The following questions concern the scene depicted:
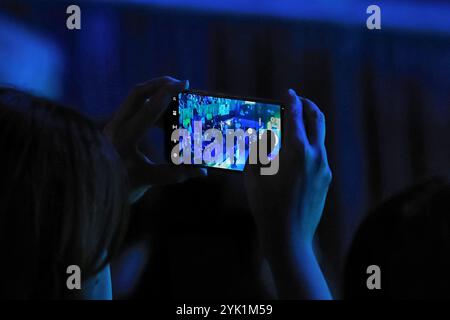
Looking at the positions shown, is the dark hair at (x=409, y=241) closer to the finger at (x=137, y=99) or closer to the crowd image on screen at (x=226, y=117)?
the crowd image on screen at (x=226, y=117)

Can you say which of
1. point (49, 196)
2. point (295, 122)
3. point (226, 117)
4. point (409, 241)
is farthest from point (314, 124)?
point (49, 196)

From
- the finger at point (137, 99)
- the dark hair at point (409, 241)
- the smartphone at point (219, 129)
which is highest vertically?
the finger at point (137, 99)

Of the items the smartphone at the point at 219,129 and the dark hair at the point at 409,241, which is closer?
the dark hair at the point at 409,241

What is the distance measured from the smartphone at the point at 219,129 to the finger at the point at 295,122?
0.02 meters

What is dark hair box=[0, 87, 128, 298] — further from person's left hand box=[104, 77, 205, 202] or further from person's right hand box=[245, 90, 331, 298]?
person's right hand box=[245, 90, 331, 298]

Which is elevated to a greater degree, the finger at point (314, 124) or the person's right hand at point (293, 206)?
the finger at point (314, 124)

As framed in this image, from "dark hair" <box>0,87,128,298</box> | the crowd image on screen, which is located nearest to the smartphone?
the crowd image on screen

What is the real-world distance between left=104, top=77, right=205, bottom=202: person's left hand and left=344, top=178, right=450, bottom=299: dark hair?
1.06 feet

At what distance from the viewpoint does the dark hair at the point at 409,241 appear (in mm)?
774

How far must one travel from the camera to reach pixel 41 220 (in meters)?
0.76

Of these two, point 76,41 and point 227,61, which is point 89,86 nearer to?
point 76,41

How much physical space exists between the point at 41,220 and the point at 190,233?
1.04 ft

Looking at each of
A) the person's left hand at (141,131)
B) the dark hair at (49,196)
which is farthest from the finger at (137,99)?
the dark hair at (49,196)

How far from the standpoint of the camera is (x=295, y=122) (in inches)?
37.6
